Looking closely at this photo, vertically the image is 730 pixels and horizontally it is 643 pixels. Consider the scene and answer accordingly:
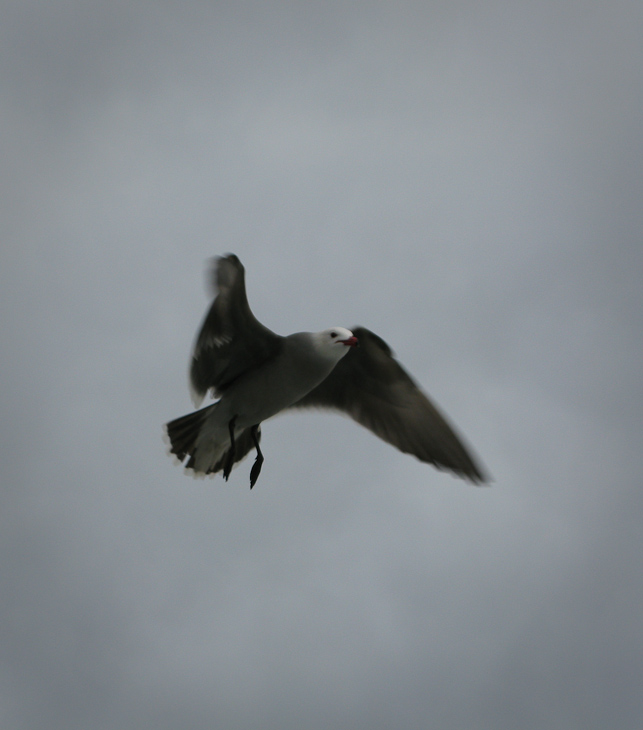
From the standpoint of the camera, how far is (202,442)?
387 inches

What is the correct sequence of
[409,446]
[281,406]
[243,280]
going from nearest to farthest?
[243,280] → [281,406] → [409,446]

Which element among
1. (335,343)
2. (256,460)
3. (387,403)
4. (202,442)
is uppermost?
(335,343)

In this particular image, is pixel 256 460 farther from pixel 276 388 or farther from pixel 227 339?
pixel 227 339

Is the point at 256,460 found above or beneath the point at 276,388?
beneath

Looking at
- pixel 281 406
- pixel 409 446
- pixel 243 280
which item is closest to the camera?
pixel 243 280

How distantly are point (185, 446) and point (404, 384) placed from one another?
233 cm

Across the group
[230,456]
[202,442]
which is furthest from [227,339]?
[230,456]

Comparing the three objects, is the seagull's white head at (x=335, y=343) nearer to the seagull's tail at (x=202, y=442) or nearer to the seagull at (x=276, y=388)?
the seagull at (x=276, y=388)

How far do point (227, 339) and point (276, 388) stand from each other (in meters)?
0.64

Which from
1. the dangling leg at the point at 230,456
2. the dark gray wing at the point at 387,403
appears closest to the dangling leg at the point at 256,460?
the dangling leg at the point at 230,456

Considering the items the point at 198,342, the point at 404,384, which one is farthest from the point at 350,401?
the point at 198,342

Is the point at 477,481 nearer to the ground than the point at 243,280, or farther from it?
nearer to the ground

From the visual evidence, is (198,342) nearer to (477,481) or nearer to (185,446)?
(185,446)

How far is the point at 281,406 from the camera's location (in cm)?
910
